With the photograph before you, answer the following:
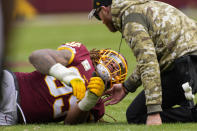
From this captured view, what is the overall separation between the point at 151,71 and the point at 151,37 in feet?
1.21

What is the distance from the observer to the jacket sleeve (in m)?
3.01

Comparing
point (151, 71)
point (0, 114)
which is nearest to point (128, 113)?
point (151, 71)

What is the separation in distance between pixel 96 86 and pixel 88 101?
17 centimetres

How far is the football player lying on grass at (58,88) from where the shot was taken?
10.7ft

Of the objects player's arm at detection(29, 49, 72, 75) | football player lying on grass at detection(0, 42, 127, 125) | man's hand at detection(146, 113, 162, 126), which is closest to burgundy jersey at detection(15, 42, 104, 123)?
football player lying on grass at detection(0, 42, 127, 125)

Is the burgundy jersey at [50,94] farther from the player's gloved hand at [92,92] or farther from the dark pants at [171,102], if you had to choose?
the dark pants at [171,102]

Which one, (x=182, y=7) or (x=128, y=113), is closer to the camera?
(x=128, y=113)

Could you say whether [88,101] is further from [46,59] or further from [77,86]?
[46,59]

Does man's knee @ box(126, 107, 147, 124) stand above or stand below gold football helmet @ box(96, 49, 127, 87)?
below

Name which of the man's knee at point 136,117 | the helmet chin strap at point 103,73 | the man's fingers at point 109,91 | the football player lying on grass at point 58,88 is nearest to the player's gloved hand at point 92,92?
the football player lying on grass at point 58,88

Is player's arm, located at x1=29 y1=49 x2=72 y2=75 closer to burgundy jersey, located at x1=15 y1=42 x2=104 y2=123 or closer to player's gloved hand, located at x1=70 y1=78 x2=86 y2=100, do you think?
burgundy jersey, located at x1=15 y1=42 x2=104 y2=123

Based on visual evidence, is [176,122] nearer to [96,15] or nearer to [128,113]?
[128,113]

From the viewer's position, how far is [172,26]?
323 centimetres

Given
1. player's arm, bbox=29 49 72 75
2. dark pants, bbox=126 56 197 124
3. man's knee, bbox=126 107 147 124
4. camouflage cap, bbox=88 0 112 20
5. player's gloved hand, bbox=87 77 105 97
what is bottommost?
man's knee, bbox=126 107 147 124
